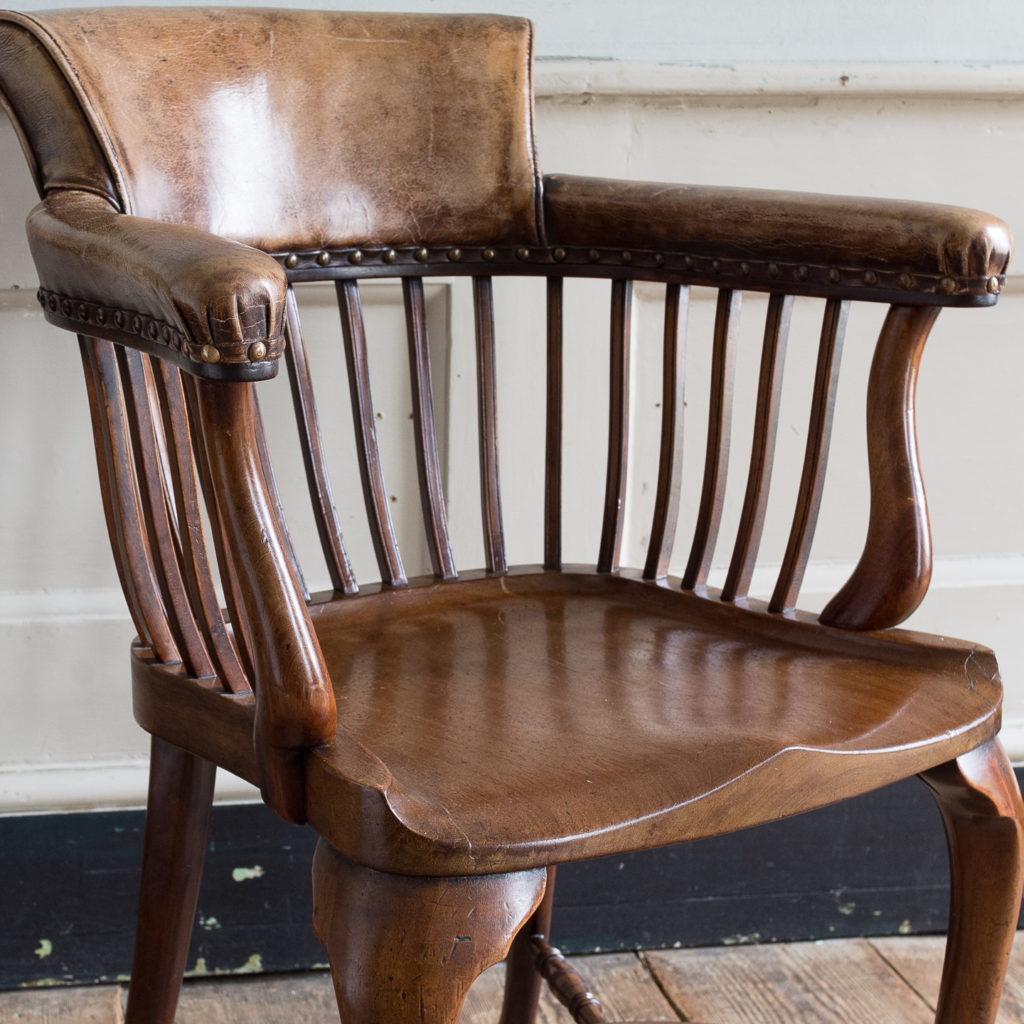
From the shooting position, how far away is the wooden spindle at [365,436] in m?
1.04

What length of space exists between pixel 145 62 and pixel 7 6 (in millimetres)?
373

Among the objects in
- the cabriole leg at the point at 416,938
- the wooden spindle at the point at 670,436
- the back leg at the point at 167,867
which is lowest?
the back leg at the point at 167,867

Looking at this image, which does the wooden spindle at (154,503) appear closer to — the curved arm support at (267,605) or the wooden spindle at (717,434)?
the curved arm support at (267,605)

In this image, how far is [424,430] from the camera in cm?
106

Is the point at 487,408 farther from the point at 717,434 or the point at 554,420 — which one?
the point at 717,434

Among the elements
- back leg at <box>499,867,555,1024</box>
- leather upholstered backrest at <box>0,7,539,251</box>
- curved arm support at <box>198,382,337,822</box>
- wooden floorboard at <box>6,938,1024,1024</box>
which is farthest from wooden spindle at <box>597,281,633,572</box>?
wooden floorboard at <box>6,938,1024,1024</box>

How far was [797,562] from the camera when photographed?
0.95 metres

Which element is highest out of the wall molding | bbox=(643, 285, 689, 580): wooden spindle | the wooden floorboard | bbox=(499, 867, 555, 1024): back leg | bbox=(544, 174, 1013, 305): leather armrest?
the wall molding

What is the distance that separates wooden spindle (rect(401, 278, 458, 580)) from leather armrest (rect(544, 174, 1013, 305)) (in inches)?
5.2

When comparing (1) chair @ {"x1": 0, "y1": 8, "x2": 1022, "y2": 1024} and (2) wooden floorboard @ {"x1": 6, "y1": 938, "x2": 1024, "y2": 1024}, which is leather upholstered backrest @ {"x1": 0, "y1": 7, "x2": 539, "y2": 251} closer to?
(1) chair @ {"x1": 0, "y1": 8, "x2": 1022, "y2": 1024}

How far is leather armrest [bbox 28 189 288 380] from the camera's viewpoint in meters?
0.59

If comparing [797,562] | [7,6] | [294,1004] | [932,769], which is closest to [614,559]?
[797,562]

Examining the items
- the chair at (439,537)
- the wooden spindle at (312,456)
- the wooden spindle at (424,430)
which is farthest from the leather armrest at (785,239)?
the wooden spindle at (312,456)

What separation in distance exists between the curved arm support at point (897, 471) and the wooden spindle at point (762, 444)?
0.09 meters
